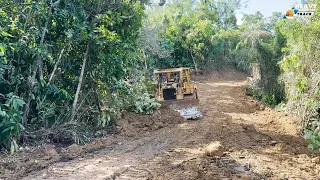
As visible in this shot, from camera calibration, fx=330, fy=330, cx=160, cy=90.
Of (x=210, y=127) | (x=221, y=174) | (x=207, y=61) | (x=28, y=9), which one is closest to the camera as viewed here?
(x=221, y=174)

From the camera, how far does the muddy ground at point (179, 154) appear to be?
5293 mm

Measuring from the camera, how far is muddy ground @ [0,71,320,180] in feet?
17.4

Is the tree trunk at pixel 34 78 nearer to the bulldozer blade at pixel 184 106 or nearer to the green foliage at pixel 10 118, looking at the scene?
the green foliage at pixel 10 118

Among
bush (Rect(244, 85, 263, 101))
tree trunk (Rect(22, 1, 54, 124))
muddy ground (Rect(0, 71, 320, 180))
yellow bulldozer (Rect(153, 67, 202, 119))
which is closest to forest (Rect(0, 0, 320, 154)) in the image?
tree trunk (Rect(22, 1, 54, 124))

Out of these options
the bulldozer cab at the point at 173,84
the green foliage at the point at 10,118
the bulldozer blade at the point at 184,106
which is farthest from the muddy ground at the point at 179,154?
the bulldozer cab at the point at 173,84

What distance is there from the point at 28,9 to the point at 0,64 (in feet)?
4.82

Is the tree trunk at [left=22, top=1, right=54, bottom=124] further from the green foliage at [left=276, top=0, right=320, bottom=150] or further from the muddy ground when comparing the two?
the green foliage at [left=276, top=0, right=320, bottom=150]

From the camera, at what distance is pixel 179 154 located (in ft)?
21.3

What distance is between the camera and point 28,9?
6.64m

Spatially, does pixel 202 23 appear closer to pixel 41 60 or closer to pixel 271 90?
pixel 271 90

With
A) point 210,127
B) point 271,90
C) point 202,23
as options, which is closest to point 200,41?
point 202,23

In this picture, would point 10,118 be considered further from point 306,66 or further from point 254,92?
point 254,92

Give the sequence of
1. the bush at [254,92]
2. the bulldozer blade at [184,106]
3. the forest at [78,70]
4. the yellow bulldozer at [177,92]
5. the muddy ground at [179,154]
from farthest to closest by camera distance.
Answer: the bush at [254,92]
the yellow bulldozer at [177,92]
the bulldozer blade at [184,106]
the forest at [78,70]
the muddy ground at [179,154]
